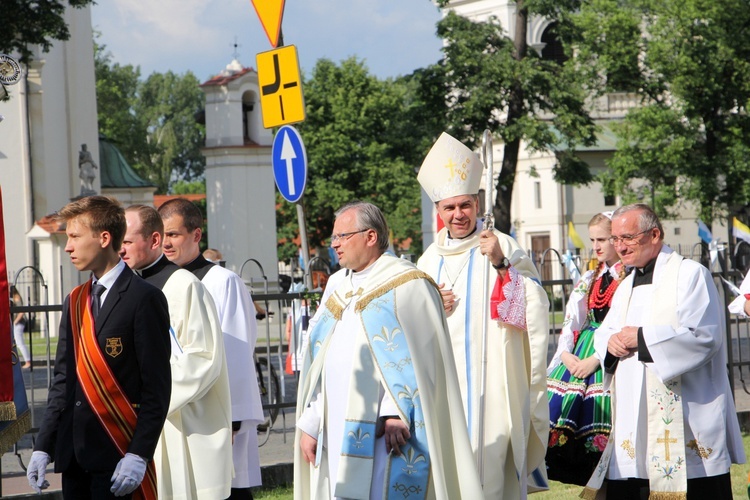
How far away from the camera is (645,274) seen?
6613 mm

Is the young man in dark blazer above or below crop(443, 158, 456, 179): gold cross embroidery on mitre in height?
below

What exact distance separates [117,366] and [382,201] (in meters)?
50.5

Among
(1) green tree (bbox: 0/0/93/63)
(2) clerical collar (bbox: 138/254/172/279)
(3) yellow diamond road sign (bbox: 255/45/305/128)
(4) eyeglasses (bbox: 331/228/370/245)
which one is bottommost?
(2) clerical collar (bbox: 138/254/172/279)

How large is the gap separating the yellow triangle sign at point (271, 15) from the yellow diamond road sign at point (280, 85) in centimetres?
23

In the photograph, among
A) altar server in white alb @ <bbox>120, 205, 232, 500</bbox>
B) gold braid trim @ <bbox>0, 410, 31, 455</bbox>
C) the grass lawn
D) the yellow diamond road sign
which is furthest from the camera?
the yellow diamond road sign

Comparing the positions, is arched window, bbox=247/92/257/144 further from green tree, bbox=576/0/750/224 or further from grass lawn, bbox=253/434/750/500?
grass lawn, bbox=253/434/750/500

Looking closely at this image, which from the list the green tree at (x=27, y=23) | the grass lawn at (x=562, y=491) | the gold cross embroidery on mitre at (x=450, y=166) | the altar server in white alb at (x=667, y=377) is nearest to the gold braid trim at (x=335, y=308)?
the gold cross embroidery on mitre at (x=450, y=166)

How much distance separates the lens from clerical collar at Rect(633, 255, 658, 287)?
657cm

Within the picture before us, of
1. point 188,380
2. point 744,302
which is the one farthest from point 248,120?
point 188,380

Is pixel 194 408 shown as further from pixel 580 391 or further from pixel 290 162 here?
pixel 290 162

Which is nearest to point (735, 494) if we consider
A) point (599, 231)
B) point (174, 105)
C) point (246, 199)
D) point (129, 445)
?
point (599, 231)

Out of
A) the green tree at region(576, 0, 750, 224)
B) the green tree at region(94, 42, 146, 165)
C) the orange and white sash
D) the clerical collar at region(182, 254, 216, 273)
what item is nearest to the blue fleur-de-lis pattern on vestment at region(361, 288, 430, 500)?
the orange and white sash

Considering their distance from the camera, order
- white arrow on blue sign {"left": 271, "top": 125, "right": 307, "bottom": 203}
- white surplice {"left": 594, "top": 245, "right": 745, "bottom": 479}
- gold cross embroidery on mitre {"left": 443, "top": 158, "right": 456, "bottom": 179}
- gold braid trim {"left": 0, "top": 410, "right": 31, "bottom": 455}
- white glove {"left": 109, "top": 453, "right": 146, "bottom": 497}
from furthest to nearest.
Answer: white arrow on blue sign {"left": 271, "top": 125, "right": 307, "bottom": 203}, gold cross embroidery on mitre {"left": 443, "top": 158, "right": 456, "bottom": 179}, white surplice {"left": 594, "top": 245, "right": 745, "bottom": 479}, gold braid trim {"left": 0, "top": 410, "right": 31, "bottom": 455}, white glove {"left": 109, "top": 453, "right": 146, "bottom": 497}

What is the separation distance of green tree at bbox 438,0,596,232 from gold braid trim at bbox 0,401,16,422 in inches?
984
